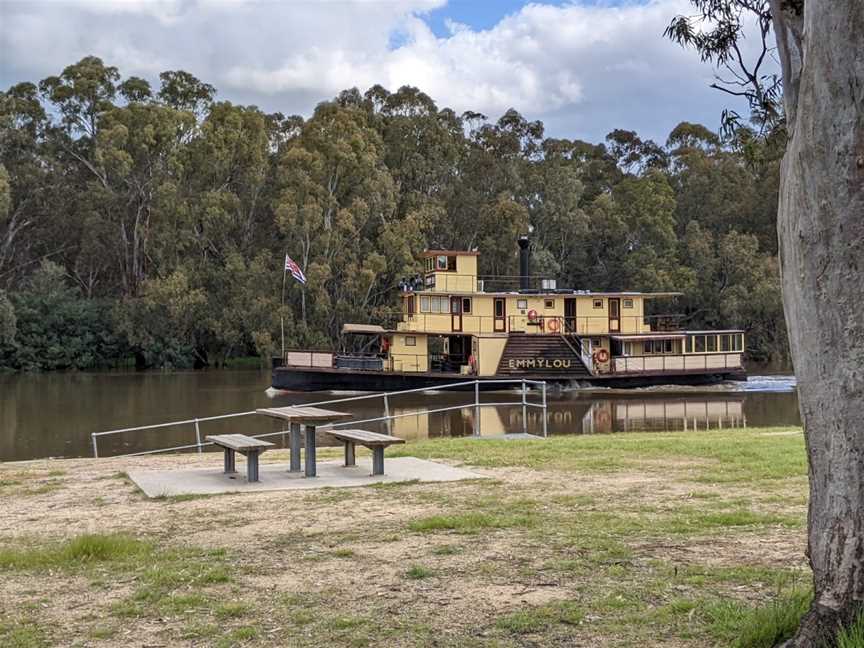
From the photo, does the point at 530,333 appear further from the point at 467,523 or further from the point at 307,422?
the point at 467,523

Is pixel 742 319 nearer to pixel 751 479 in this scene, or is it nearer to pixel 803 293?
pixel 751 479

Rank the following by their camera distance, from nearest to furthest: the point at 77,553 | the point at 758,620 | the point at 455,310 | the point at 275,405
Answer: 1. the point at 758,620
2. the point at 77,553
3. the point at 275,405
4. the point at 455,310

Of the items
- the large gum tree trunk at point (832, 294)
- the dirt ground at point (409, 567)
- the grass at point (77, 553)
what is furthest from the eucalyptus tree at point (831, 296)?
the grass at point (77, 553)

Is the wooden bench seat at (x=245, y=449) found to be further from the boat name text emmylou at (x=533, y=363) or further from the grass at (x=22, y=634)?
the boat name text emmylou at (x=533, y=363)

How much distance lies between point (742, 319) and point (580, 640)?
50.7m

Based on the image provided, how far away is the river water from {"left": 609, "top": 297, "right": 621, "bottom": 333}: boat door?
289 cm

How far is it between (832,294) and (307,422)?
596 cm

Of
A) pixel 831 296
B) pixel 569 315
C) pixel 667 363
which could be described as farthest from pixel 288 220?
pixel 831 296

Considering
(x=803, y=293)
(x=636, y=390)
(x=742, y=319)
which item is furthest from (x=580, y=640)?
(x=742, y=319)

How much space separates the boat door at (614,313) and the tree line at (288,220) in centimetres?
1456

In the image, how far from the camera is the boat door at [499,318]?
3578 cm

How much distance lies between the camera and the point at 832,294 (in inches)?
146

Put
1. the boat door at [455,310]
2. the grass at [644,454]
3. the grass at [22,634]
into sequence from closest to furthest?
the grass at [22,634] < the grass at [644,454] < the boat door at [455,310]

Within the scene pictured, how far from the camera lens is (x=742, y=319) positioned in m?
52.3
